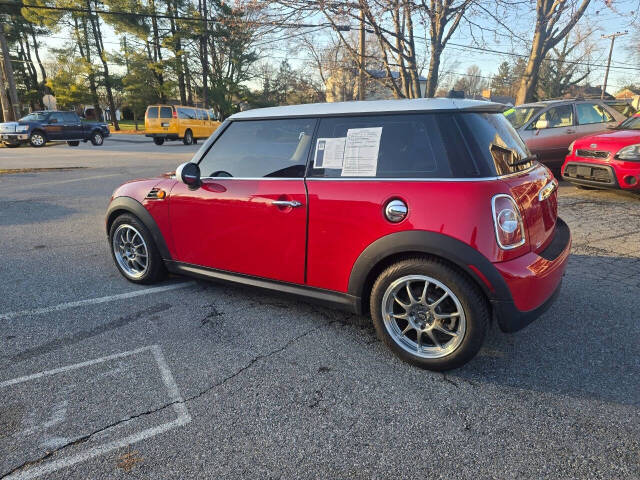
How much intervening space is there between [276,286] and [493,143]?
5.59ft

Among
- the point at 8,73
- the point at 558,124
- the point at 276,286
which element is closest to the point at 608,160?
the point at 558,124

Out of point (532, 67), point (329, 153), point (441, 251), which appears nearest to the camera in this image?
point (441, 251)

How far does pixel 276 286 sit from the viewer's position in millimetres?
2943

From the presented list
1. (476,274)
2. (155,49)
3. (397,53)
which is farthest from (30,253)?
(155,49)

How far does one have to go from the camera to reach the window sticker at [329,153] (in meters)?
2.64

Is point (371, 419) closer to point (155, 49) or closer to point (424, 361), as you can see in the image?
point (424, 361)

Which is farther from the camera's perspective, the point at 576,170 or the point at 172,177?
the point at 576,170

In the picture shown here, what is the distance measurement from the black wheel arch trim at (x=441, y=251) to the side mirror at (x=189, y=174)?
1487 mm

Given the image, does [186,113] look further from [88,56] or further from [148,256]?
[88,56]

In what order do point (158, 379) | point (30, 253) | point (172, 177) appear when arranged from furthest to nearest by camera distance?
point (30, 253)
point (172, 177)
point (158, 379)

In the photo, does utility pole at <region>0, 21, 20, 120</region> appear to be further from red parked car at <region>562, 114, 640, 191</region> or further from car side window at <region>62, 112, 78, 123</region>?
red parked car at <region>562, 114, 640, 191</region>

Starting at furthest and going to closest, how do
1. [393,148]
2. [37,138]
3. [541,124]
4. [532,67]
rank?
[37,138] < [532,67] < [541,124] < [393,148]

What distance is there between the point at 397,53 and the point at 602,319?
40.6 ft

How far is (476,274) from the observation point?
220 centimetres
